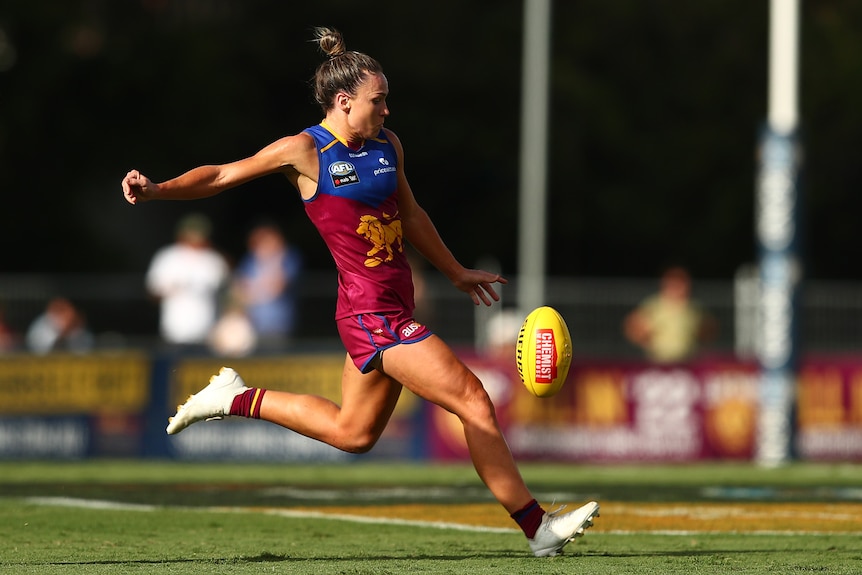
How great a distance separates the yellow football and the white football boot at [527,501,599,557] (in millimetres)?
591

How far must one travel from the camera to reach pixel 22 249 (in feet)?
111

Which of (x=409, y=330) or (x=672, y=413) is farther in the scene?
(x=672, y=413)

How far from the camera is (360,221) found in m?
7.52

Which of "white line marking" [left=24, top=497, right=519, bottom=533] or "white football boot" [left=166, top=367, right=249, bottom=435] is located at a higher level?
"white football boot" [left=166, top=367, right=249, bottom=435]

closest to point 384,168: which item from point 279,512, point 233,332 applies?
point 279,512

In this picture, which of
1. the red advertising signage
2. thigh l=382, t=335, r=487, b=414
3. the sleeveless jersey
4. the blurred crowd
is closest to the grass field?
thigh l=382, t=335, r=487, b=414

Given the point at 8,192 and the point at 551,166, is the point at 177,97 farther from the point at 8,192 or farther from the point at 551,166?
the point at 551,166

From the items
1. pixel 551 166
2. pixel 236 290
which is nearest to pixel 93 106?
pixel 551 166

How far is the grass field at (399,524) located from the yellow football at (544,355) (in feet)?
2.59

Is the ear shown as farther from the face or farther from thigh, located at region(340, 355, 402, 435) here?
thigh, located at region(340, 355, 402, 435)

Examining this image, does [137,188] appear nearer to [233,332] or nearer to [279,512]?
[279,512]

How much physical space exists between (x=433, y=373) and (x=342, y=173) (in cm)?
96

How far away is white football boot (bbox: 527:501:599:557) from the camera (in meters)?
7.46

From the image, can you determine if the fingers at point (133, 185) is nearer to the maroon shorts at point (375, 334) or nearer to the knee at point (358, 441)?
the maroon shorts at point (375, 334)
